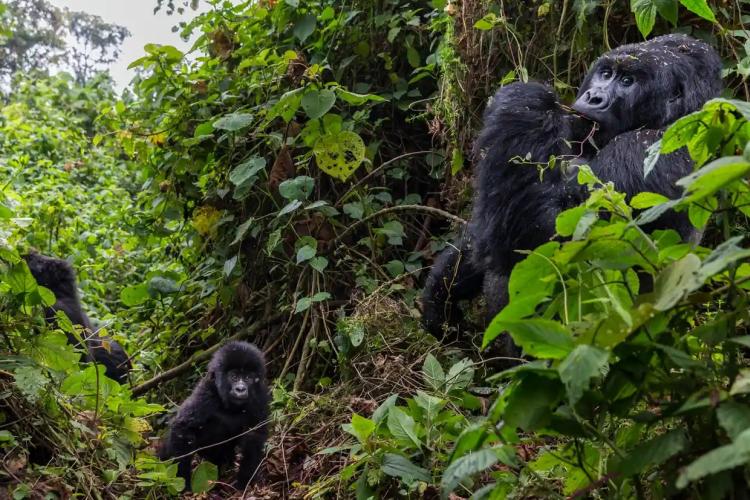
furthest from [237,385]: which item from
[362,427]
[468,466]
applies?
[468,466]

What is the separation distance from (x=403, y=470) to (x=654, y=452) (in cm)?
94

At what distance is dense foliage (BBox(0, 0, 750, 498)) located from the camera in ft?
5.26

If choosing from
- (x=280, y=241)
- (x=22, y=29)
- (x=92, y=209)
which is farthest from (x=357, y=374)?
(x=22, y=29)

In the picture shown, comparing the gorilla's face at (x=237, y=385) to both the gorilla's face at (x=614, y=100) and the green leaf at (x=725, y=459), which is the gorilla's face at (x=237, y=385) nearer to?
the gorilla's face at (x=614, y=100)

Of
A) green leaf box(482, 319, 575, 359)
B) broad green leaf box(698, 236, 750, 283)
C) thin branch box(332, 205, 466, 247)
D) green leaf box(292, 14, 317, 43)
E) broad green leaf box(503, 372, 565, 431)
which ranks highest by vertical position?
green leaf box(292, 14, 317, 43)

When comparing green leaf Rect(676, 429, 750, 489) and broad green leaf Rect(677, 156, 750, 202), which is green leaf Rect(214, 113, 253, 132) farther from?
green leaf Rect(676, 429, 750, 489)

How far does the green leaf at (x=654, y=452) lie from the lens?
152cm

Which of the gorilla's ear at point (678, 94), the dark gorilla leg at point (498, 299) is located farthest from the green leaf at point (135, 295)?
the gorilla's ear at point (678, 94)

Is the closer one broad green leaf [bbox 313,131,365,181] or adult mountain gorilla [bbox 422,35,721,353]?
adult mountain gorilla [bbox 422,35,721,353]

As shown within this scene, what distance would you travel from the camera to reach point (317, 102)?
13.4 ft

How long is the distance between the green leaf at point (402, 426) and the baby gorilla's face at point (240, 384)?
138 cm

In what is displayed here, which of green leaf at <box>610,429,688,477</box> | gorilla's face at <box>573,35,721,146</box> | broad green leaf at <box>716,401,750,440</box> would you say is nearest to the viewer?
broad green leaf at <box>716,401,750,440</box>

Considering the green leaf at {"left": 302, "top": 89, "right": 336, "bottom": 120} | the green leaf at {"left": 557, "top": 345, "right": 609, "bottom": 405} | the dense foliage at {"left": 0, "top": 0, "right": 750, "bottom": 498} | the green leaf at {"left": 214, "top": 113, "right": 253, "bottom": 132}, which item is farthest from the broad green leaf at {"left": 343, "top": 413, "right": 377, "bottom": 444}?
the green leaf at {"left": 214, "top": 113, "right": 253, "bottom": 132}

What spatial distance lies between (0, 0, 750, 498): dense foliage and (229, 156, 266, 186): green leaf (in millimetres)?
13
